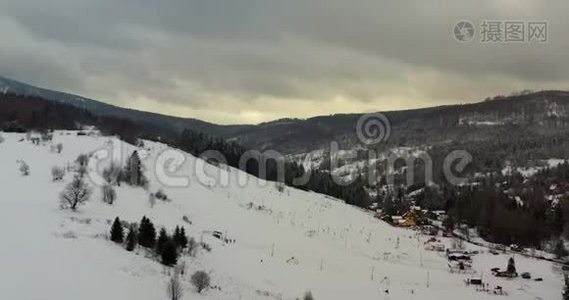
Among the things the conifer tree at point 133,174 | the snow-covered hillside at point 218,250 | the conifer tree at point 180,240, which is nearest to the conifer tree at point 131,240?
the snow-covered hillside at point 218,250

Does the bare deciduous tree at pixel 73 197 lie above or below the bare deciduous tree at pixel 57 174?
below

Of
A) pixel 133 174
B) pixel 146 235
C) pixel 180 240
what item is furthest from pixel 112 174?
pixel 146 235

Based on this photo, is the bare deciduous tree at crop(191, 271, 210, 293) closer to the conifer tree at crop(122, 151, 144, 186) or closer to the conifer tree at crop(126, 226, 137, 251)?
the conifer tree at crop(126, 226, 137, 251)

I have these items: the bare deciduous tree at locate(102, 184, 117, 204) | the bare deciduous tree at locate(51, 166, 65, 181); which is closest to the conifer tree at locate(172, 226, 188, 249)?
the bare deciduous tree at locate(102, 184, 117, 204)

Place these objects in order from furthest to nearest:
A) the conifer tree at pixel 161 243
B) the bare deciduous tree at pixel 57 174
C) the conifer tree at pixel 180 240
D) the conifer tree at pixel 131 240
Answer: the bare deciduous tree at pixel 57 174
the conifer tree at pixel 180 240
the conifer tree at pixel 161 243
the conifer tree at pixel 131 240

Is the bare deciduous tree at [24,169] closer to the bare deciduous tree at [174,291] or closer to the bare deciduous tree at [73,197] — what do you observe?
the bare deciduous tree at [73,197]

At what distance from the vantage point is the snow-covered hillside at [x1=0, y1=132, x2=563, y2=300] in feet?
76.2

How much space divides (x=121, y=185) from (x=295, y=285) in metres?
20.1

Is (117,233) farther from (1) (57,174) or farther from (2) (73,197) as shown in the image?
(1) (57,174)

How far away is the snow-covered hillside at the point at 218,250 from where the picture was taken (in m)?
23.2

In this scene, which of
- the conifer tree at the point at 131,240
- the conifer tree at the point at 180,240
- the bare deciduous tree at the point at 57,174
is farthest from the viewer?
the bare deciduous tree at the point at 57,174

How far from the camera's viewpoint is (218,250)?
37750 millimetres

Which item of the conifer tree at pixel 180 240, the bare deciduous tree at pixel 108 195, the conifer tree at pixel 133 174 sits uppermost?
the conifer tree at pixel 133 174

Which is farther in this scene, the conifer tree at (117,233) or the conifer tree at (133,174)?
the conifer tree at (133,174)
